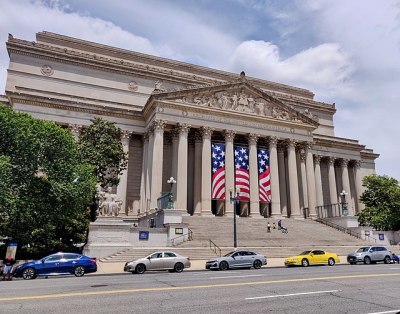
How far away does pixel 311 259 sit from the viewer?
78.3 ft

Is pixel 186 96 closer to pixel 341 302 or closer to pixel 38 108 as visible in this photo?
pixel 38 108

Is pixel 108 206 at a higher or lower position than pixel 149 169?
lower

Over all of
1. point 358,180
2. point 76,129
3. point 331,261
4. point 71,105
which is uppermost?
point 71,105

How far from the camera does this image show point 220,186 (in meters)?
40.7

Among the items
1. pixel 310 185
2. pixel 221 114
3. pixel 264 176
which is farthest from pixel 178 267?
pixel 310 185

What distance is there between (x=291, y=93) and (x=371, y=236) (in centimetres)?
3848

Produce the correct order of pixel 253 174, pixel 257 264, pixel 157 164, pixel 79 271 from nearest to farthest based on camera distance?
pixel 79 271 → pixel 257 264 → pixel 157 164 → pixel 253 174

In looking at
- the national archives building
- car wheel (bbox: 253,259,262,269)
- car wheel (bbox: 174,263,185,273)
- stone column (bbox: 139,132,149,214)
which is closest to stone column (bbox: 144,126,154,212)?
the national archives building

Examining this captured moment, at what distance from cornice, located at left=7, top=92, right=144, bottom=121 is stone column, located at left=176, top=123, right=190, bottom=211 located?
23.7ft

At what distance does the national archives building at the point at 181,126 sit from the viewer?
40625 mm

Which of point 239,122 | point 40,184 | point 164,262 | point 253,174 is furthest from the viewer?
point 239,122

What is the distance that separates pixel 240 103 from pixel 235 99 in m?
0.83

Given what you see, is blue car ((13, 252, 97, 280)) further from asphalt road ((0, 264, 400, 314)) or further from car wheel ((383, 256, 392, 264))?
car wheel ((383, 256, 392, 264))

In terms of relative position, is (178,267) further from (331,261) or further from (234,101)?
(234,101)
